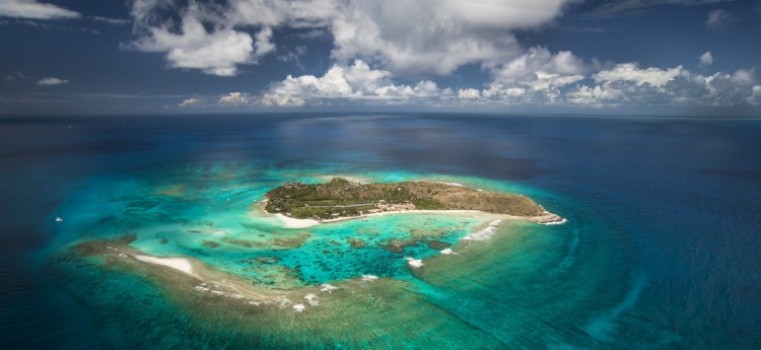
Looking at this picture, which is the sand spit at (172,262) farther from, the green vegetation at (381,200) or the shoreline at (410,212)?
the green vegetation at (381,200)

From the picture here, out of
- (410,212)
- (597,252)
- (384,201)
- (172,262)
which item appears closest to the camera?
(172,262)

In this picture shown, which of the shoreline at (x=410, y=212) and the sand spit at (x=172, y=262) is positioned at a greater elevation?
the shoreline at (x=410, y=212)

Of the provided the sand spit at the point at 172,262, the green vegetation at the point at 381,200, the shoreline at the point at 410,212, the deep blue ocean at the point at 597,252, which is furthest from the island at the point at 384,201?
→ the sand spit at the point at 172,262

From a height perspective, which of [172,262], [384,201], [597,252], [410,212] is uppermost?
[384,201]

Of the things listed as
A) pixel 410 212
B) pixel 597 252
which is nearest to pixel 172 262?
pixel 410 212

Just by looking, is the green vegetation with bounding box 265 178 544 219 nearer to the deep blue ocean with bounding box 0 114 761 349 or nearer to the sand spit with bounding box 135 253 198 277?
the deep blue ocean with bounding box 0 114 761 349

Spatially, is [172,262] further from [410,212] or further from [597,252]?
[597,252]

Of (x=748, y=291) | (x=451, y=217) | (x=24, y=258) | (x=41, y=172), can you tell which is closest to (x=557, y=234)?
(x=451, y=217)

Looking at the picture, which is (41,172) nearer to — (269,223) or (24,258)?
→ (24,258)

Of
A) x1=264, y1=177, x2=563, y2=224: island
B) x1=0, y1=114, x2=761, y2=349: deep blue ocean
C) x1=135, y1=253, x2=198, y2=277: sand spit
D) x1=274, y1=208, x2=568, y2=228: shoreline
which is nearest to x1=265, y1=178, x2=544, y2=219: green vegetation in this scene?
x1=264, y1=177, x2=563, y2=224: island
